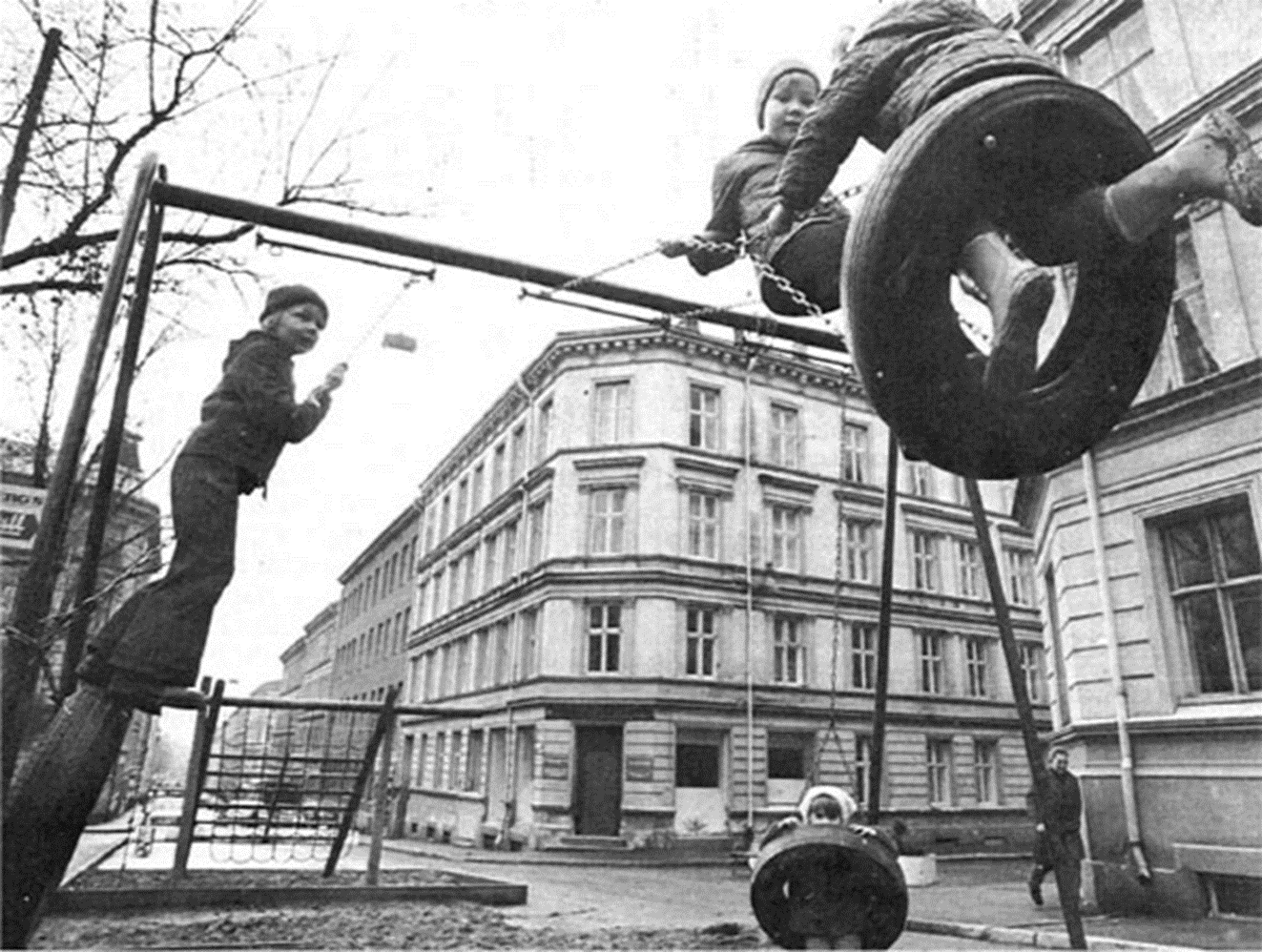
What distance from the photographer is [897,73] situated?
95.9 inches

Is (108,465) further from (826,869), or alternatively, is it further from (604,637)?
(604,637)

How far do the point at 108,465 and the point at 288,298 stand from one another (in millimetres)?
1041

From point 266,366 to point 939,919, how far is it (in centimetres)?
1147

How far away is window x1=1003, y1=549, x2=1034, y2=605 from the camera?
1444 inches

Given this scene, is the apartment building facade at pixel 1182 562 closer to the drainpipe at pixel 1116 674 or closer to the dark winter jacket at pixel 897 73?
the drainpipe at pixel 1116 674

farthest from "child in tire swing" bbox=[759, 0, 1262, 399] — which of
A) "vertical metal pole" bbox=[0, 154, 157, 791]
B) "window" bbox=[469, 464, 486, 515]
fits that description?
"window" bbox=[469, 464, 486, 515]

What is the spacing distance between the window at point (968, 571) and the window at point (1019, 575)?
2.84 meters

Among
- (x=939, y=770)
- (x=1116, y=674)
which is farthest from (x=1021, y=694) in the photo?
(x=939, y=770)

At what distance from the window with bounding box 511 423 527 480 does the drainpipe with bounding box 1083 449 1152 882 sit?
24164 millimetres

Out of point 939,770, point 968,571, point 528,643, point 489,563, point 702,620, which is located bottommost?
point 939,770

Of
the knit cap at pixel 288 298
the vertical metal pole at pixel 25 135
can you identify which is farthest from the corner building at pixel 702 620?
the knit cap at pixel 288 298

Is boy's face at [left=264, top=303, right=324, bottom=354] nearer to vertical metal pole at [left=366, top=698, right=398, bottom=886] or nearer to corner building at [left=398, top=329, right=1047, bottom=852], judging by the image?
vertical metal pole at [left=366, top=698, right=398, bottom=886]

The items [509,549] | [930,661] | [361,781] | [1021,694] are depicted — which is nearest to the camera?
[1021,694]

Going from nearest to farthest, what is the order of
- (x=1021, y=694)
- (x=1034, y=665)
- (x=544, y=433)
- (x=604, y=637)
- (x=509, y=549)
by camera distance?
(x=1021, y=694) → (x=604, y=637) → (x=544, y=433) → (x=509, y=549) → (x=1034, y=665)
